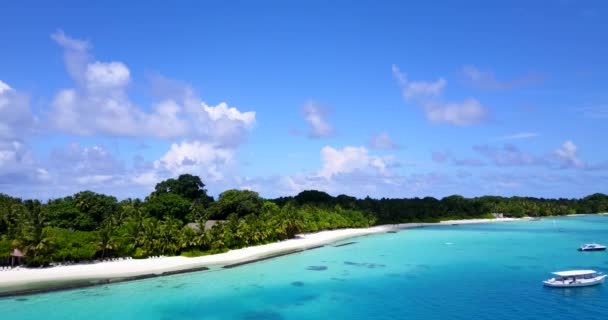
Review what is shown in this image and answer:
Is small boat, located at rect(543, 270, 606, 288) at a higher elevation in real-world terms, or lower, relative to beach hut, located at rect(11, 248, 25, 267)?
lower

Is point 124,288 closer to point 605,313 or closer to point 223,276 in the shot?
point 223,276

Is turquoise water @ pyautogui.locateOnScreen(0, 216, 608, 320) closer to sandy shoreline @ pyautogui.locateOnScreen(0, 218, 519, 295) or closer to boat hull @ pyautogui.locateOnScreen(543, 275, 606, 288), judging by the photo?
boat hull @ pyautogui.locateOnScreen(543, 275, 606, 288)

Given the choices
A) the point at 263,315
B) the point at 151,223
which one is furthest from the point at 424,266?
the point at 151,223

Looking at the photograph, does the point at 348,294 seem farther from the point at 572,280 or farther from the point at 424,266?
the point at 572,280

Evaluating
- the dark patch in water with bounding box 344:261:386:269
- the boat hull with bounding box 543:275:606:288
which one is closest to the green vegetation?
the dark patch in water with bounding box 344:261:386:269

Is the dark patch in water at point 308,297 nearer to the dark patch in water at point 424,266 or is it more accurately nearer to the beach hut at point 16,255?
the dark patch in water at point 424,266

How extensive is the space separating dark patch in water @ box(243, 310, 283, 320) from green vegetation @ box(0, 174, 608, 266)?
24.2m

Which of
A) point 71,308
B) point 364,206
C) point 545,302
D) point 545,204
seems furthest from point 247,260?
point 545,204

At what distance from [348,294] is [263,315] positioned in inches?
391

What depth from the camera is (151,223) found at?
190 ft

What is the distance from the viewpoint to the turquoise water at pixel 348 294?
36844 mm

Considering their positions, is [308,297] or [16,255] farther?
[16,255]

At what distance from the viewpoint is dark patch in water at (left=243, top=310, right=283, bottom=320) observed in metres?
35.8

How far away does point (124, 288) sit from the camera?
44.7 metres
